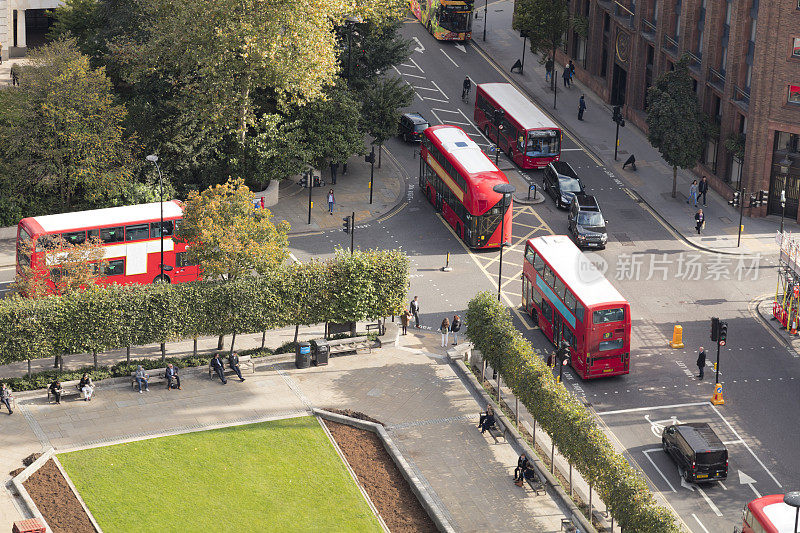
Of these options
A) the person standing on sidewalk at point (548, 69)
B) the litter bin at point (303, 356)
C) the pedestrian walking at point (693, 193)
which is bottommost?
the litter bin at point (303, 356)

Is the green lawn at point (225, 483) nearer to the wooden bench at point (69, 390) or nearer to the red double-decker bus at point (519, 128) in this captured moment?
the wooden bench at point (69, 390)

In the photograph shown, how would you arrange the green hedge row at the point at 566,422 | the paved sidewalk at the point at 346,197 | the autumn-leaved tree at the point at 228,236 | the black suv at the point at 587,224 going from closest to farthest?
the green hedge row at the point at 566,422 → the autumn-leaved tree at the point at 228,236 → the black suv at the point at 587,224 → the paved sidewalk at the point at 346,197

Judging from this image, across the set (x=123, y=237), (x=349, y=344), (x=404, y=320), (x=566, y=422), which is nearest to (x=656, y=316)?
(x=404, y=320)

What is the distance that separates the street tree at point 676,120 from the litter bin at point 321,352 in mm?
29962

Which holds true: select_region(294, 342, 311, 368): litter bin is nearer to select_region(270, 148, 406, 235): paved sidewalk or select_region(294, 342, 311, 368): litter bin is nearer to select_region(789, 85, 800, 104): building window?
select_region(270, 148, 406, 235): paved sidewalk

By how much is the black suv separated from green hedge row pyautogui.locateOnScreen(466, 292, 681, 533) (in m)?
16.7

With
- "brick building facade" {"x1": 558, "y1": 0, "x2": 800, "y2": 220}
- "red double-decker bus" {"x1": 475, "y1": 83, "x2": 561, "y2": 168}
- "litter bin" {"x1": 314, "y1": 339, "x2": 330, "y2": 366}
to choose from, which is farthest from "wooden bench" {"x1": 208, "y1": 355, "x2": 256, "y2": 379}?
"brick building facade" {"x1": 558, "y1": 0, "x2": 800, "y2": 220}

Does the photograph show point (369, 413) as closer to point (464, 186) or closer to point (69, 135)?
point (464, 186)

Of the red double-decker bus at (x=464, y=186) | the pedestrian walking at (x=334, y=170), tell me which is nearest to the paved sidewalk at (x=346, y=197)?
the pedestrian walking at (x=334, y=170)

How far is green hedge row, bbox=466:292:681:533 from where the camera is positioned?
158 ft

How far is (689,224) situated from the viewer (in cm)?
8125

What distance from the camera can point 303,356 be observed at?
210 ft

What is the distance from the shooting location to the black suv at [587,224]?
77188 millimetres

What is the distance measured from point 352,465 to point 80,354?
56.0ft
